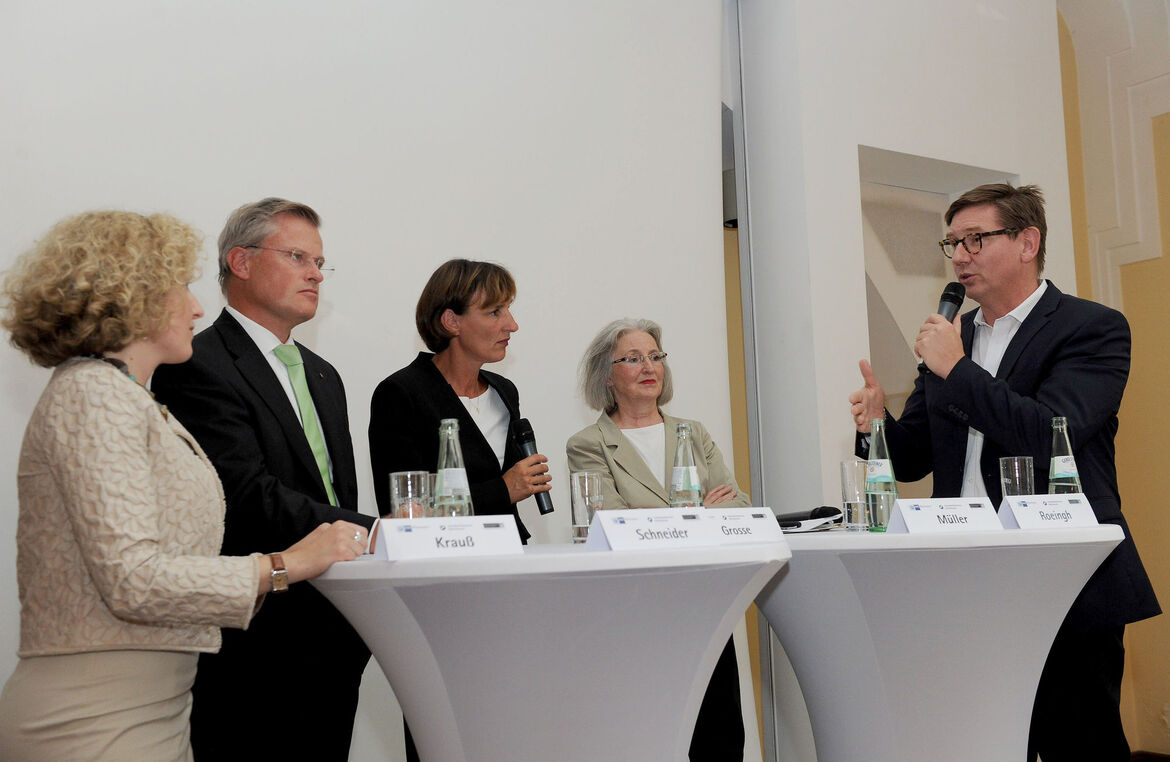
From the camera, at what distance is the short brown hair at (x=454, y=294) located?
286 centimetres

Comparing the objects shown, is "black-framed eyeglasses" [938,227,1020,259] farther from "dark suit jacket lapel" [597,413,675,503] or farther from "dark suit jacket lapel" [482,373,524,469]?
"dark suit jacket lapel" [482,373,524,469]

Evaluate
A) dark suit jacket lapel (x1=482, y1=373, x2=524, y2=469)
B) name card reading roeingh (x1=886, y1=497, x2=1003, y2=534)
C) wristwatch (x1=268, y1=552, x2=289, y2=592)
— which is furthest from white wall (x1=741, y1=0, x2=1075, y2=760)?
wristwatch (x1=268, y1=552, x2=289, y2=592)

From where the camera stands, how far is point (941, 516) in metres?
1.90

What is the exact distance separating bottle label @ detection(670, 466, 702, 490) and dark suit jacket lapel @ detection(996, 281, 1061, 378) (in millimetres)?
1089

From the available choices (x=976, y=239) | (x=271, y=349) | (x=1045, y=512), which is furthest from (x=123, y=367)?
(x=976, y=239)

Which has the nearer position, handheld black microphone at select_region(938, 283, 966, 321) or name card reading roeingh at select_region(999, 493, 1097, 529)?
name card reading roeingh at select_region(999, 493, 1097, 529)

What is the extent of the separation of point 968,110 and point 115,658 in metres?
4.24

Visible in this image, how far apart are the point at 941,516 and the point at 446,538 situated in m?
0.93

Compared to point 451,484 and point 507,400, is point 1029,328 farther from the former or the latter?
point 451,484

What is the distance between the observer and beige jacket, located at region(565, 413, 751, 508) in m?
2.77

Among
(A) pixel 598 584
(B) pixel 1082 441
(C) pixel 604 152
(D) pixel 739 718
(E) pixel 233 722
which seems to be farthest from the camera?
(C) pixel 604 152

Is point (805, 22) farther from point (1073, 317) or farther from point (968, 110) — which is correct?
point (1073, 317)

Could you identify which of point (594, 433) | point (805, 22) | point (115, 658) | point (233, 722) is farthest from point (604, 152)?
point (115, 658)

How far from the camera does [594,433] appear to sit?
2914 mm
